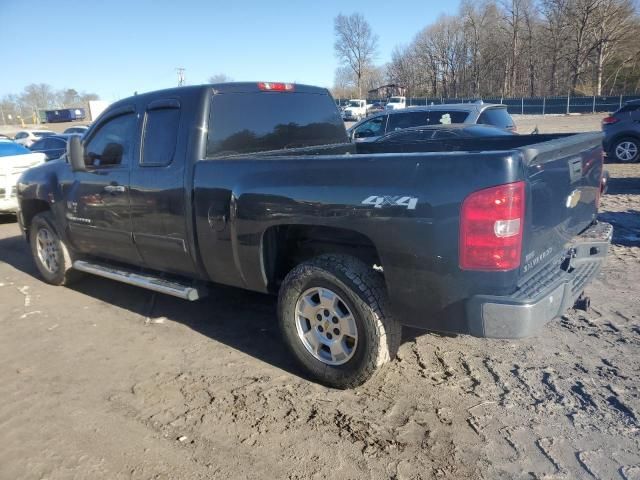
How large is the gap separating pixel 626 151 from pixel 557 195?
12.4 metres

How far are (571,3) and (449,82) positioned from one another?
22763 millimetres

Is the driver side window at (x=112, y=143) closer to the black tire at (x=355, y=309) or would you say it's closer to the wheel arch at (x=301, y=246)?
the wheel arch at (x=301, y=246)

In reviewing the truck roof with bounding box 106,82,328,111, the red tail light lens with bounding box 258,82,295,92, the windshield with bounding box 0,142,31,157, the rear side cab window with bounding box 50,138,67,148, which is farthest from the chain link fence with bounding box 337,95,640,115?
the truck roof with bounding box 106,82,328,111

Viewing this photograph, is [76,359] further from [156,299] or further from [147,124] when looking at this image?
[147,124]

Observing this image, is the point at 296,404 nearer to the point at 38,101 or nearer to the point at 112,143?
the point at 112,143

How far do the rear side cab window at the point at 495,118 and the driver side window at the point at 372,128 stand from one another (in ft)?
7.58

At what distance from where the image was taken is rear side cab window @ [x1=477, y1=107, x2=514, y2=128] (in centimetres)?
1080

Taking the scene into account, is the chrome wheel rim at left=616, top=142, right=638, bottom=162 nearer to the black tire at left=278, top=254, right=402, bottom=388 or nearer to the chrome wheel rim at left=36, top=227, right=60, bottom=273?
the black tire at left=278, top=254, right=402, bottom=388

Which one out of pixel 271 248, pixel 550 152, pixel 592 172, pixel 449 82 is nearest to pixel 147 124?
pixel 271 248

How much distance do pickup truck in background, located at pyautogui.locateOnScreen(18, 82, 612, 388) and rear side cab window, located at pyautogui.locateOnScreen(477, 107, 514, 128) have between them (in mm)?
6410

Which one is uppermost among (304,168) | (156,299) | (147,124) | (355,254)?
(147,124)

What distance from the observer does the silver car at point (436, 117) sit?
10.8m

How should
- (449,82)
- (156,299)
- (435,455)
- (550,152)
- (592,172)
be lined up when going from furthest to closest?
(449,82) → (156,299) → (592,172) → (550,152) → (435,455)

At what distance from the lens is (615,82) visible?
57.1m
